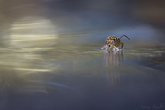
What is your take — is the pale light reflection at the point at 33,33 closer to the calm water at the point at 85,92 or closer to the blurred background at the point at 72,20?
the blurred background at the point at 72,20

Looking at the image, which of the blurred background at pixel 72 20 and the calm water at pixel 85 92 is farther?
the blurred background at pixel 72 20

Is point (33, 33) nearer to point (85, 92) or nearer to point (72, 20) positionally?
point (72, 20)

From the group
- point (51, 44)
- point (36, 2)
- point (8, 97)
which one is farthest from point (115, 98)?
point (36, 2)

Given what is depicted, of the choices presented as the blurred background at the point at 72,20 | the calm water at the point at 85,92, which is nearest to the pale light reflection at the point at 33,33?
the blurred background at the point at 72,20

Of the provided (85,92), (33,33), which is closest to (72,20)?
(33,33)

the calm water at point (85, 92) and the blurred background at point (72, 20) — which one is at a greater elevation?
the blurred background at point (72, 20)

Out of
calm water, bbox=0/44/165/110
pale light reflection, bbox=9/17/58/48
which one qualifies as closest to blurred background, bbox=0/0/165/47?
pale light reflection, bbox=9/17/58/48

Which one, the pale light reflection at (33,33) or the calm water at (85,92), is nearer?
the calm water at (85,92)

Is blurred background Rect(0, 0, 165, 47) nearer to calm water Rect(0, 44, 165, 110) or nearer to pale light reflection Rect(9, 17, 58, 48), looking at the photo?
pale light reflection Rect(9, 17, 58, 48)

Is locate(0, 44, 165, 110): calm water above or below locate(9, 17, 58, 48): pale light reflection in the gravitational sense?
below
